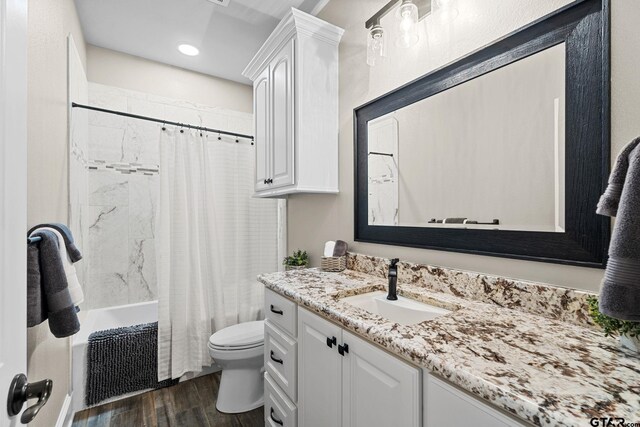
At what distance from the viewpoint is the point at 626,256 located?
611mm

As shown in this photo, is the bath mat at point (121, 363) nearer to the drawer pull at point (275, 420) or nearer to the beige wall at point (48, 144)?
the beige wall at point (48, 144)

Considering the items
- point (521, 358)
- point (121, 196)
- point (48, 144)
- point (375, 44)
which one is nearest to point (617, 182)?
point (521, 358)

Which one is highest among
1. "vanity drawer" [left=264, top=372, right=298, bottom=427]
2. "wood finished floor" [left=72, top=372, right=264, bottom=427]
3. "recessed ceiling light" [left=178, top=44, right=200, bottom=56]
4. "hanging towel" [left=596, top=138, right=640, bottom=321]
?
"recessed ceiling light" [left=178, top=44, right=200, bottom=56]

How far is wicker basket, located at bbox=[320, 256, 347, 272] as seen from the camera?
1.73 meters

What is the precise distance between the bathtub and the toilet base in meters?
0.73

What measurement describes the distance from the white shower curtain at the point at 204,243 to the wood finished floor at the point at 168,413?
0.17 metres

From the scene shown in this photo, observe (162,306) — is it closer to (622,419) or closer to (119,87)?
(119,87)

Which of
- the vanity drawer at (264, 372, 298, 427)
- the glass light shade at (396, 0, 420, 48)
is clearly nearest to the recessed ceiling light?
the glass light shade at (396, 0, 420, 48)

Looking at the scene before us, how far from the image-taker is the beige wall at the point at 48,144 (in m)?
1.20

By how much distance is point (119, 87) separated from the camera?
8.66ft

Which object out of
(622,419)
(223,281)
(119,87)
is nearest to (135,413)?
(223,281)

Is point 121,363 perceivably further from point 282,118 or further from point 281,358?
point 282,118

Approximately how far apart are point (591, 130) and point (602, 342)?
59 centimetres

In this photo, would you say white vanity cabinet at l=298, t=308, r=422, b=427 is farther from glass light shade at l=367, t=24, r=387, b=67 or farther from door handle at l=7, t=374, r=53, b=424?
glass light shade at l=367, t=24, r=387, b=67
